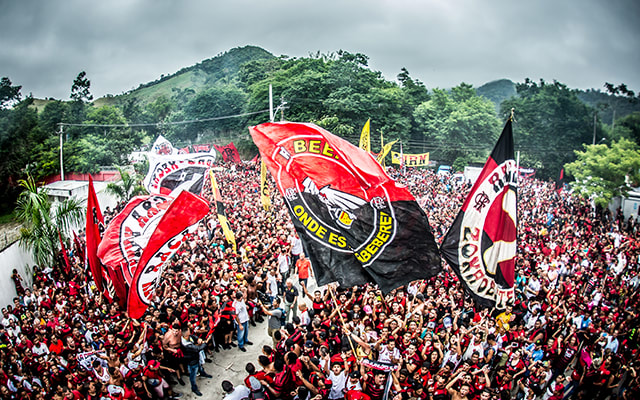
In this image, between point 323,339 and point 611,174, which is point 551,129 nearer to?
point 611,174

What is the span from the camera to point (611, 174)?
81.8 ft

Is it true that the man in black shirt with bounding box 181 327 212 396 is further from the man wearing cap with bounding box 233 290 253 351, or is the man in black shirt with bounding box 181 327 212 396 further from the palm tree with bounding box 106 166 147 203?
the palm tree with bounding box 106 166 147 203

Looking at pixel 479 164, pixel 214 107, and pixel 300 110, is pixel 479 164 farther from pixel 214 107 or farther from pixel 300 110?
pixel 214 107

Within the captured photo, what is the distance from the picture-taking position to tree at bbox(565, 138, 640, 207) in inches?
951

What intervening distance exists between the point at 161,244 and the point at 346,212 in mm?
2837

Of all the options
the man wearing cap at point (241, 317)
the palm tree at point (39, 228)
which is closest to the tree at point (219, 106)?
the palm tree at point (39, 228)

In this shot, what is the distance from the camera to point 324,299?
317 inches

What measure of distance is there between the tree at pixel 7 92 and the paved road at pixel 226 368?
123 ft

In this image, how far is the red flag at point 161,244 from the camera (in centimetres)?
608

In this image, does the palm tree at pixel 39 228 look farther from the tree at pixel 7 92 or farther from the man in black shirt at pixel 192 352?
the tree at pixel 7 92

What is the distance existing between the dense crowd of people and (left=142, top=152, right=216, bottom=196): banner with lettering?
203 centimetres

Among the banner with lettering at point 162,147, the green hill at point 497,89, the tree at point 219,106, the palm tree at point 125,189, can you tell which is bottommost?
the palm tree at point 125,189

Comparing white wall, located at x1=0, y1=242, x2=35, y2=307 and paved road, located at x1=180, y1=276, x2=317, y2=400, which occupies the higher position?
white wall, located at x1=0, y1=242, x2=35, y2=307

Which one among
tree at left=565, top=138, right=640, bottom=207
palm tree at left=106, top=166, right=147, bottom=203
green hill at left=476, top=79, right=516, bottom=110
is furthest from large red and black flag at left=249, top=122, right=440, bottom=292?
green hill at left=476, top=79, right=516, bottom=110
